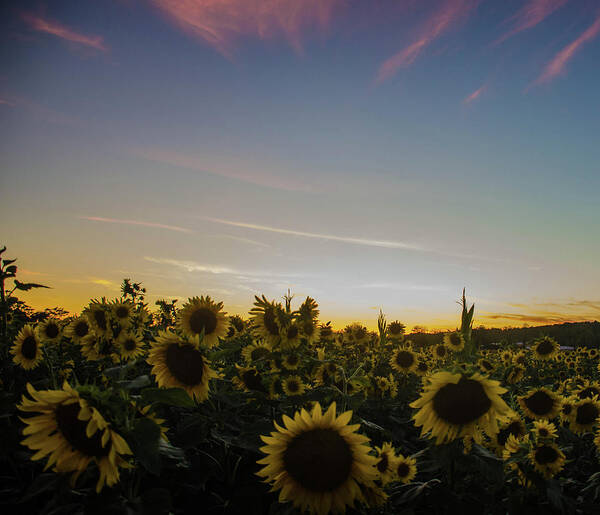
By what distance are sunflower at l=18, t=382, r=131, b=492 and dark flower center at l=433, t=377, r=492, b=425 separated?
2016mm

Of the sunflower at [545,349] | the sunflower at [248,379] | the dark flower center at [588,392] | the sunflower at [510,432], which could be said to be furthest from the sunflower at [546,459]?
the sunflower at [545,349]

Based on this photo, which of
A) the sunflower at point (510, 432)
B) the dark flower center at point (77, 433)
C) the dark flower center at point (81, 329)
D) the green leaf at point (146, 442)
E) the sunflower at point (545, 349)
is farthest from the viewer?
the sunflower at point (545, 349)

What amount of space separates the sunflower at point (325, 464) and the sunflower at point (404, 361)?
800 cm

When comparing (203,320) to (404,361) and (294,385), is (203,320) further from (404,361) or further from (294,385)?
(404,361)

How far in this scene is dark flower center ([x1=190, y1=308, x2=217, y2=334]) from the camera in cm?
510

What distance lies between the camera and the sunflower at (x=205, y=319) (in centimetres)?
510

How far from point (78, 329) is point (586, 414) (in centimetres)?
787

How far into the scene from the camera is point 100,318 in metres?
6.06

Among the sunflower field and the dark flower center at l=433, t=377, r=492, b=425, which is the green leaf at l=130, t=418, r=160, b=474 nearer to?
the sunflower field

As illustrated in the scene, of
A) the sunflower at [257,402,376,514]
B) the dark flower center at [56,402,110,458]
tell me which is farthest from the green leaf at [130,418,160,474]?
the sunflower at [257,402,376,514]

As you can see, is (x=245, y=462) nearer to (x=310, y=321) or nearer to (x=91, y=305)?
(x=310, y=321)

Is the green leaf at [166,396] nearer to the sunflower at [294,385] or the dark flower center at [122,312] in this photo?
the sunflower at [294,385]

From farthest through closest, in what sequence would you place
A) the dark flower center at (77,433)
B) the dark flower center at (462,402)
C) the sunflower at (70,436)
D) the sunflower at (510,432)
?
the sunflower at (510,432)
the dark flower center at (462,402)
the dark flower center at (77,433)
the sunflower at (70,436)

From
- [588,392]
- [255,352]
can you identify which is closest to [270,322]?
[255,352]
